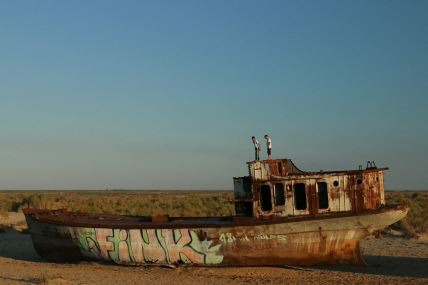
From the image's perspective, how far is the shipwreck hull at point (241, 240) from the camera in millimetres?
15594

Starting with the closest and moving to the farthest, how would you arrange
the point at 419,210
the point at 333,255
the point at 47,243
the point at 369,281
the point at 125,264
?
the point at 369,281 < the point at 333,255 < the point at 125,264 < the point at 47,243 < the point at 419,210

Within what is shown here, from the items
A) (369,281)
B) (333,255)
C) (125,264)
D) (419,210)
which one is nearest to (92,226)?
(125,264)

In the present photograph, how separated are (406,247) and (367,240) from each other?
2121 millimetres

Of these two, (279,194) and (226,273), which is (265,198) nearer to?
(279,194)

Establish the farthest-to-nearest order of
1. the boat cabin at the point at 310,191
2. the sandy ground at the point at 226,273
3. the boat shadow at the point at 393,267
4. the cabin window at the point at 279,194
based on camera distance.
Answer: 1. the cabin window at the point at 279,194
2. the boat cabin at the point at 310,191
3. the boat shadow at the point at 393,267
4. the sandy ground at the point at 226,273

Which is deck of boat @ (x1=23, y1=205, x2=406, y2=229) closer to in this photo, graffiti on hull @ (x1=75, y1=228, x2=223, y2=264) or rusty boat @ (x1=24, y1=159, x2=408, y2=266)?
rusty boat @ (x1=24, y1=159, x2=408, y2=266)

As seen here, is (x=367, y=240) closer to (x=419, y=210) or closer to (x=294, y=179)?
(x=294, y=179)

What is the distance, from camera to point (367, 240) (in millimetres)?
22234

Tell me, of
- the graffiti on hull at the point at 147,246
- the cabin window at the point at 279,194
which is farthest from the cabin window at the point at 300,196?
the graffiti on hull at the point at 147,246

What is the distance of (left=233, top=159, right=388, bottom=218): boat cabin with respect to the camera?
16.2m

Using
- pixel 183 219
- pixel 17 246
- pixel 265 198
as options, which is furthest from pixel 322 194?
pixel 17 246

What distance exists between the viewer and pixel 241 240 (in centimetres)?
1591

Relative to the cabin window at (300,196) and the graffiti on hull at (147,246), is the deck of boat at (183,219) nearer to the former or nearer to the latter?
the graffiti on hull at (147,246)

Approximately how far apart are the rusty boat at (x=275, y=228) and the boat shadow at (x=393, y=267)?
46 cm
